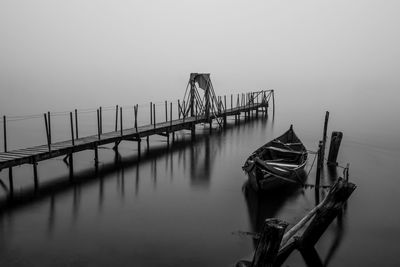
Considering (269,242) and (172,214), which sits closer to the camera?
(269,242)

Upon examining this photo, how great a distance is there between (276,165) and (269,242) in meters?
10.2

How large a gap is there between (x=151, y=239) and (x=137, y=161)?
447 inches

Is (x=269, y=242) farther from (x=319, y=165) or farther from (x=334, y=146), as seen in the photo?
(x=334, y=146)

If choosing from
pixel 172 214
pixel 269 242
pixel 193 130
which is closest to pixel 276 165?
pixel 172 214

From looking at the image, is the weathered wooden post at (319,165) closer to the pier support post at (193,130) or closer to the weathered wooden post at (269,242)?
the weathered wooden post at (269,242)

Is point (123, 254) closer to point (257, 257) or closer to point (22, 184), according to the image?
point (257, 257)

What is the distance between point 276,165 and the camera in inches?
730

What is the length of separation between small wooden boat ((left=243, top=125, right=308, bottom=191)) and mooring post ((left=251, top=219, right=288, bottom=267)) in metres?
Answer: 7.73

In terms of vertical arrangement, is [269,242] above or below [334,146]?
above

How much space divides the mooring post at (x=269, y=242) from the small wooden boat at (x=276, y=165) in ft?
25.4

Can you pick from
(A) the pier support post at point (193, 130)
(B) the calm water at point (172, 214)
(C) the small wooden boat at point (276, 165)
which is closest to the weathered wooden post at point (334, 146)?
(B) the calm water at point (172, 214)

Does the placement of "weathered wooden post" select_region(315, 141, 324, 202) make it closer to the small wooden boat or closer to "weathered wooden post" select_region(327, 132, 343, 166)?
the small wooden boat

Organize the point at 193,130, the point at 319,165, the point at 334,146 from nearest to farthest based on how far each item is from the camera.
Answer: the point at 319,165 < the point at 334,146 < the point at 193,130

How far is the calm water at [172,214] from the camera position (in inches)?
482
